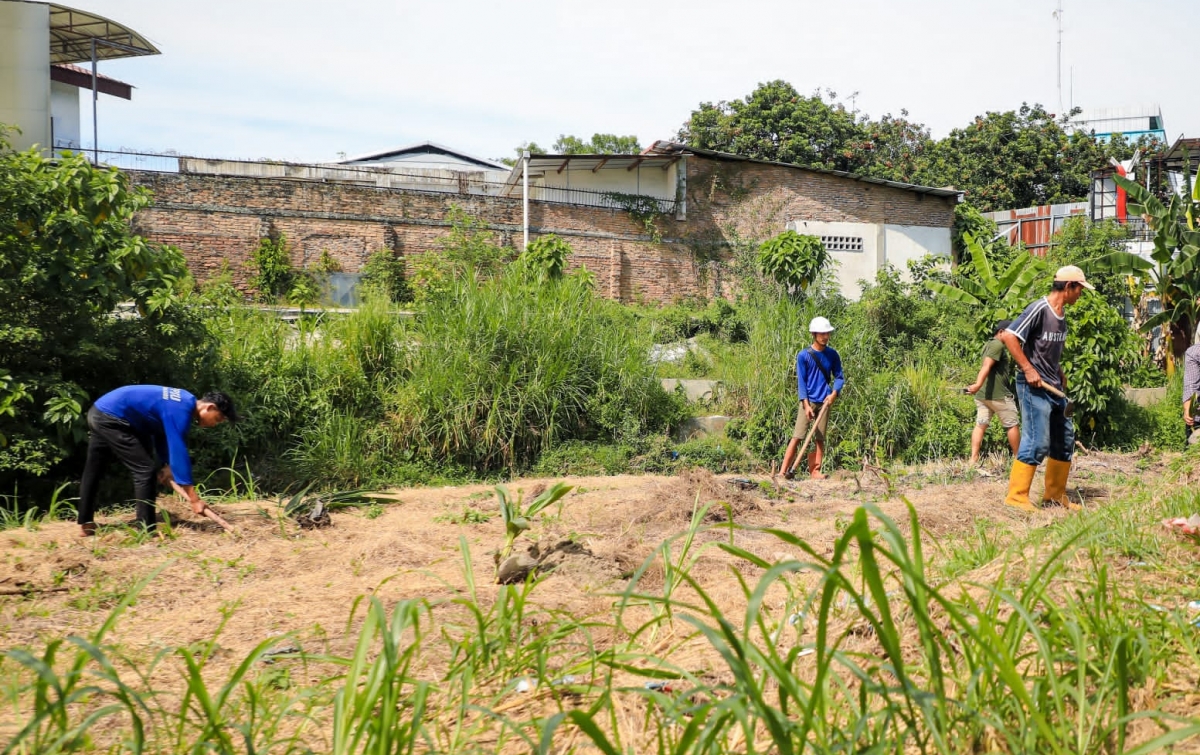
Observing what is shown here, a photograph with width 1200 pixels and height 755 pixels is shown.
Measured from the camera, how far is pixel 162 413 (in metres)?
6.49

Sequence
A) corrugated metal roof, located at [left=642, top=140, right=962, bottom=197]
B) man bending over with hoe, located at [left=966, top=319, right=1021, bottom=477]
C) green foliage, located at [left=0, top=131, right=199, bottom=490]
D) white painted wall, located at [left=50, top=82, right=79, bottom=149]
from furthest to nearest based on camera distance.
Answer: white painted wall, located at [left=50, top=82, right=79, bottom=149], corrugated metal roof, located at [left=642, top=140, right=962, bottom=197], man bending over with hoe, located at [left=966, top=319, right=1021, bottom=477], green foliage, located at [left=0, top=131, right=199, bottom=490]

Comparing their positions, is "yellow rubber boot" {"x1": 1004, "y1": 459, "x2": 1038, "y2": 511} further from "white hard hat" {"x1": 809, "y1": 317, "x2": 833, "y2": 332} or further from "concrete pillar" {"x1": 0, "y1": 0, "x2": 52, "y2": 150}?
"concrete pillar" {"x1": 0, "y1": 0, "x2": 52, "y2": 150}

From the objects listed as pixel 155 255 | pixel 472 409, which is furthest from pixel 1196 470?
pixel 155 255

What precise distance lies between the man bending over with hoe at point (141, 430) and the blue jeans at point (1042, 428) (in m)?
5.78

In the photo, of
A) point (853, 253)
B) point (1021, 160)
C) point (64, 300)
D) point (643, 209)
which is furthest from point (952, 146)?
point (64, 300)

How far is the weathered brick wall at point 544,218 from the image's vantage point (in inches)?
862

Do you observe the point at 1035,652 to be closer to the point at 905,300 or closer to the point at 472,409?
the point at 472,409

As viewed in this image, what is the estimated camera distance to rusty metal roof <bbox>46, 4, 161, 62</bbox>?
22.1m

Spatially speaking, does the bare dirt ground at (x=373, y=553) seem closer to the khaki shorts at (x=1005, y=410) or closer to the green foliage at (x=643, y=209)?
the khaki shorts at (x=1005, y=410)

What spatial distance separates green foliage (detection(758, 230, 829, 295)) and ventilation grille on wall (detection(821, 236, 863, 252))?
6906 millimetres

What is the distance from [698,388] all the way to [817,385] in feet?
9.83

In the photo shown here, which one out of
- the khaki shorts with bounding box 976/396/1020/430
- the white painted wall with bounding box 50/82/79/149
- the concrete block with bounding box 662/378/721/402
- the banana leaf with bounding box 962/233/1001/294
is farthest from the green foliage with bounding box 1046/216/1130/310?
the white painted wall with bounding box 50/82/79/149

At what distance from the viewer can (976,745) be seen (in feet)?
8.59

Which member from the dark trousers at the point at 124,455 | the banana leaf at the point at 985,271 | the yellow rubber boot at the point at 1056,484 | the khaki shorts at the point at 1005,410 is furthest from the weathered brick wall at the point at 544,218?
the yellow rubber boot at the point at 1056,484
